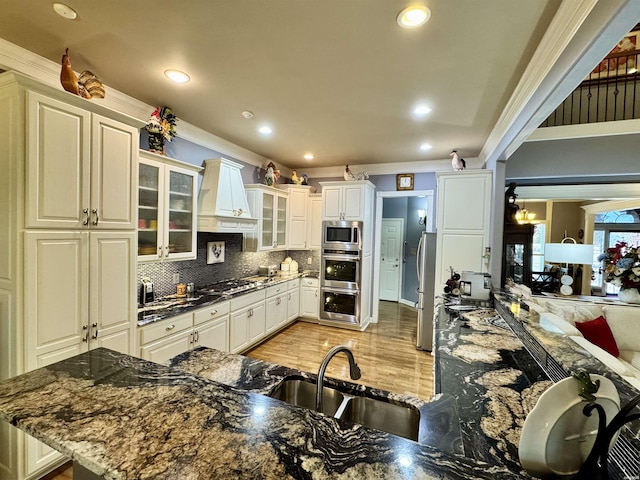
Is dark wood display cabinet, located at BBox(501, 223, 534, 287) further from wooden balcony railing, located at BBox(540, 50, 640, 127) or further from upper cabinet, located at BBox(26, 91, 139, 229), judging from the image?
upper cabinet, located at BBox(26, 91, 139, 229)

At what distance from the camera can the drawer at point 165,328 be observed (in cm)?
231

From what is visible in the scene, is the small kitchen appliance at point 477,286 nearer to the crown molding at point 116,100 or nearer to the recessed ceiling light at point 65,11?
the crown molding at point 116,100

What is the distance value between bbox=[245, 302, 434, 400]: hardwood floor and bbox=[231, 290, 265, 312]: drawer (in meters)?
0.67

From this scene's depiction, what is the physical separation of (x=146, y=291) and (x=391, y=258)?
17.2 ft

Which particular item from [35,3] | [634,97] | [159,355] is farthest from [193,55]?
[634,97]

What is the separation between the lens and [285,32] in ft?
5.59

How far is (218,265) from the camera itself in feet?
12.8

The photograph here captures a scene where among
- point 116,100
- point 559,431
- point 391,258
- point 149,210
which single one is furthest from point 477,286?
point 116,100

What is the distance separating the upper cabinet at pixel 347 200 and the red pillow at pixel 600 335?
287cm

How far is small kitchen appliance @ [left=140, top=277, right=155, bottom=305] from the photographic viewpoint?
9.05 ft

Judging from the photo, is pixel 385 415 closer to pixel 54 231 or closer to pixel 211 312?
pixel 54 231

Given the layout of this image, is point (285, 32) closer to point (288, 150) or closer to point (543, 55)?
point (543, 55)

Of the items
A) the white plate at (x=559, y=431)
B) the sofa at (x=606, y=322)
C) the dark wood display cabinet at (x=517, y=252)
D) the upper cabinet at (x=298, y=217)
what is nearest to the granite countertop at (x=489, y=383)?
the white plate at (x=559, y=431)

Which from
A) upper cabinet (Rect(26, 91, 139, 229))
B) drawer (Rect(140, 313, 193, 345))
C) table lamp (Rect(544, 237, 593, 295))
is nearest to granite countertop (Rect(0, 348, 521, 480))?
upper cabinet (Rect(26, 91, 139, 229))
